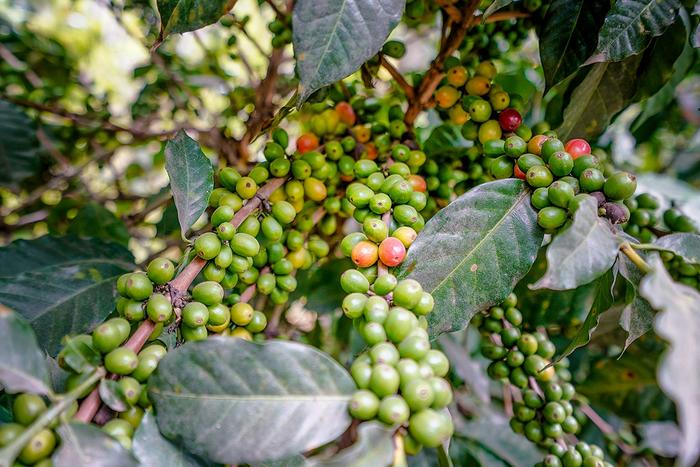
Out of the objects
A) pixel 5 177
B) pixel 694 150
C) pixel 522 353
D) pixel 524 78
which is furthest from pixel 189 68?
pixel 694 150

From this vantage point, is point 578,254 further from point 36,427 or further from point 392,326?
point 36,427

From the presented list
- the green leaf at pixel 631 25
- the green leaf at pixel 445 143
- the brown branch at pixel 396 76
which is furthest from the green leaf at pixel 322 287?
the green leaf at pixel 631 25

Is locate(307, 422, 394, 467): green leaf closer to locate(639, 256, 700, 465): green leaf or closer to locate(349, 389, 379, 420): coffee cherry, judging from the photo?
locate(349, 389, 379, 420): coffee cherry

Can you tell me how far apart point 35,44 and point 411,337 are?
7.13 feet

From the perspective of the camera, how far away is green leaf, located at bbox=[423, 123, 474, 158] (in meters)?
1.23

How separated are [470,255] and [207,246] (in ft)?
1.41

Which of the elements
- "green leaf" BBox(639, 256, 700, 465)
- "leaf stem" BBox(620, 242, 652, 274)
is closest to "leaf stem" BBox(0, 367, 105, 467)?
"green leaf" BBox(639, 256, 700, 465)

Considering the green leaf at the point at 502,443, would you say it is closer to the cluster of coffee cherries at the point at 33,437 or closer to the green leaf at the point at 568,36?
the green leaf at the point at 568,36

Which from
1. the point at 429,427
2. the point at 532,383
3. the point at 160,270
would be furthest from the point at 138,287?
the point at 532,383

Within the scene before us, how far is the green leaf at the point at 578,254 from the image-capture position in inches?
26.2

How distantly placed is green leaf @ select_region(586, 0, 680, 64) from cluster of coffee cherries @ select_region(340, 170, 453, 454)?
0.44m

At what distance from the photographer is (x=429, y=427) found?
0.56 meters

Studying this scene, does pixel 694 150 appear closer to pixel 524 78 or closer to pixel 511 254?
pixel 524 78

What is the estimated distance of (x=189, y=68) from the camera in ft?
7.04
